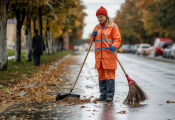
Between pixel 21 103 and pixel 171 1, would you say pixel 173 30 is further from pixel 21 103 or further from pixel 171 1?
pixel 21 103

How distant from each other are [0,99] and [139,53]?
4326cm

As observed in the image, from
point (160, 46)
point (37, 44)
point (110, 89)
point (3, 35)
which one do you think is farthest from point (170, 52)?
point (110, 89)

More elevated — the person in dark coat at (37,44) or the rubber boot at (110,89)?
the person in dark coat at (37,44)

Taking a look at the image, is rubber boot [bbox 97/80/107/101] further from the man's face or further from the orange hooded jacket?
the man's face

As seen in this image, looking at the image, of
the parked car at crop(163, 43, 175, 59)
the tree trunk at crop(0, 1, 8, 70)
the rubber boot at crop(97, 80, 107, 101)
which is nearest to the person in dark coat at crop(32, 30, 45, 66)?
the tree trunk at crop(0, 1, 8, 70)

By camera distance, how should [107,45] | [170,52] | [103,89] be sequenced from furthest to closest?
[170,52] → [103,89] → [107,45]

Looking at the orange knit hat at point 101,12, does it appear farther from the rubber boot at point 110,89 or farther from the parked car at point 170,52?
the parked car at point 170,52

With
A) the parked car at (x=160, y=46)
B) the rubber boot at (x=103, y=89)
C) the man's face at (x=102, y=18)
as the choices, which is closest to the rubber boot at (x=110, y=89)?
the rubber boot at (x=103, y=89)

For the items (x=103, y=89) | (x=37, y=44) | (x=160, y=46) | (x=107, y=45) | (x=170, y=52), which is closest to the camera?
(x=107, y=45)

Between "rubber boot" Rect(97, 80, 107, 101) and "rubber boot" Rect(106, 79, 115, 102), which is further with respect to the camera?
"rubber boot" Rect(97, 80, 107, 101)

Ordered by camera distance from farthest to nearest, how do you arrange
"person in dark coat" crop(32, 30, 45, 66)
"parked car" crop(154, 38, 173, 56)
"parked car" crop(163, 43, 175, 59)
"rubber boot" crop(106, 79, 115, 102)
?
"parked car" crop(154, 38, 173, 56), "parked car" crop(163, 43, 175, 59), "person in dark coat" crop(32, 30, 45, 66), "rubber boot" crop(106, 79, 115, 102)

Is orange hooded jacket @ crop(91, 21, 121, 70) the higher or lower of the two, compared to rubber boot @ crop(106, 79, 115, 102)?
higher

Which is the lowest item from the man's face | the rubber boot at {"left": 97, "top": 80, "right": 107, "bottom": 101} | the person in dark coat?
the rubber boot at {"left": 97, "top": 80, "right": 107, "bottom": 101}

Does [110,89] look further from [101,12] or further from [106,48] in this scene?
[101,12]
